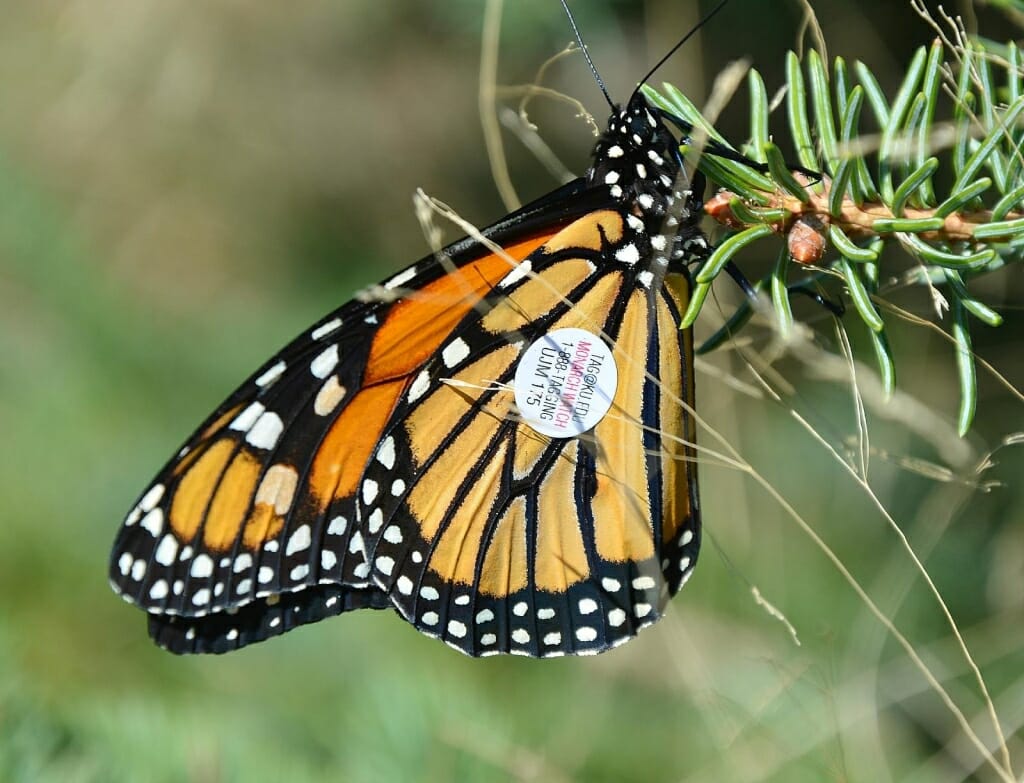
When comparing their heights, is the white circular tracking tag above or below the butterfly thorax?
below

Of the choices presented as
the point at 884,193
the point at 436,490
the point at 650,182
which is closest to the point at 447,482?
the point at 436,490

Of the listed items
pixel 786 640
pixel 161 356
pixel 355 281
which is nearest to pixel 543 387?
A: pixel 786 640

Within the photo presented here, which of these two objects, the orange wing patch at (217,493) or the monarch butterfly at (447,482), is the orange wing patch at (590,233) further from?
the orange wing patch at (217,493)

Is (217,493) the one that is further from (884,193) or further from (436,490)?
(884,193)

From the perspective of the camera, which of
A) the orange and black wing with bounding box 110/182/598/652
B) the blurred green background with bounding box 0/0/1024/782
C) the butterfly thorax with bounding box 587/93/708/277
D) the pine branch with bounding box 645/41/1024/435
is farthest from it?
the orange and black wing with bounding box 110/182/598/652

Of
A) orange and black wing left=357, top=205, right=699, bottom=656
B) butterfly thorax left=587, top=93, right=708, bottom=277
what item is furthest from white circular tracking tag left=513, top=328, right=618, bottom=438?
butterfly thorax left=587, top=93, right=708, bottom=277

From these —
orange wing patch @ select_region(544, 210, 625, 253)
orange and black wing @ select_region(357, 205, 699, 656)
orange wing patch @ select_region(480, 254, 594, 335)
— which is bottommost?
orange and black wing @ select_region(357, 205, 699, 656)

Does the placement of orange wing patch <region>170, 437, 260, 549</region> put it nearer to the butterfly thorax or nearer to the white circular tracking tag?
the white circular tracking tag

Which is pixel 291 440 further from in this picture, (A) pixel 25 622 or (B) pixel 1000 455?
(B) pixel 1000 455
